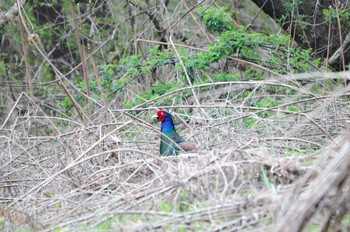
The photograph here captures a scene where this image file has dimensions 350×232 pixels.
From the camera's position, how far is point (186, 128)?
7625mm

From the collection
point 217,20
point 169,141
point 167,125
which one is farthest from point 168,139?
point 217,20

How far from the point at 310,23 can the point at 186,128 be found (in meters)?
2.55

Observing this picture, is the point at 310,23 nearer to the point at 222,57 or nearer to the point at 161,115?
the point at 222,57

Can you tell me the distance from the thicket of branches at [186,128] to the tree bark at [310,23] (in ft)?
0.06

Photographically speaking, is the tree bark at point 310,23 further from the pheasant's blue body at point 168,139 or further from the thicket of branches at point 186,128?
the pheasant's blue body at point 168,139

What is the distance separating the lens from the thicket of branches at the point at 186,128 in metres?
4.27

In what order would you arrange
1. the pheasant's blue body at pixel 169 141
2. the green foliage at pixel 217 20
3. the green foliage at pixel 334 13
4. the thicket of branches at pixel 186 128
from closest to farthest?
the thicket of branches at pixel 186 128 < the pheasant's blue body at pixel 169 141 < the green foliage at pixel 334 13 < the green foliage at pixel 217 20

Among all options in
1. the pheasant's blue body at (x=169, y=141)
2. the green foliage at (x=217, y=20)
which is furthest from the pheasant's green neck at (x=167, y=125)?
the green foliage at (x=217, y=20)

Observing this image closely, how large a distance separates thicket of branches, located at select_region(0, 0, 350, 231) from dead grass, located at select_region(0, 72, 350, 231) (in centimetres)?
1

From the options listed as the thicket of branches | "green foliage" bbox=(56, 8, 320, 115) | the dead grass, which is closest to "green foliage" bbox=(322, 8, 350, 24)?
the thicket of branches

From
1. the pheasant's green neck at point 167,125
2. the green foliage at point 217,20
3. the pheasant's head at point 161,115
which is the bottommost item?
the pheasant's green neck at point 167,125

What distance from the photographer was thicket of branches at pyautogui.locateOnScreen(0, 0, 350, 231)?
4.27 m

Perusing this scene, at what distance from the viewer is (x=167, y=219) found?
429 centimetres

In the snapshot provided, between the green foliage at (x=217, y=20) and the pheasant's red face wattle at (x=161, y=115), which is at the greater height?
the green foliage at (x=217, y=20)
